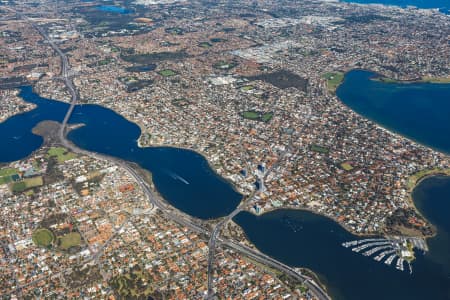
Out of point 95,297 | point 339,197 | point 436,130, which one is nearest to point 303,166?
point 339,197

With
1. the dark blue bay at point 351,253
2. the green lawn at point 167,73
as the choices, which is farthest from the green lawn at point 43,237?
the green lawn at point 167,73

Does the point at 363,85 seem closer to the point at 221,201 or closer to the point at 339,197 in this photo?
the point at 339,197

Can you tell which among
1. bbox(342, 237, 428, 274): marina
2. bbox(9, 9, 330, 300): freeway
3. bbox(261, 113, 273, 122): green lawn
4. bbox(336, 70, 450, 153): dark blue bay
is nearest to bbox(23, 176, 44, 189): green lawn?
bbox(9, 9, 330, 300): freeway

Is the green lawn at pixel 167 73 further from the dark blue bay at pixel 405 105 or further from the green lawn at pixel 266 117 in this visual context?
the dark blue bay at pixel 405 105

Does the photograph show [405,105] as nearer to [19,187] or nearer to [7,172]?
[19,187]

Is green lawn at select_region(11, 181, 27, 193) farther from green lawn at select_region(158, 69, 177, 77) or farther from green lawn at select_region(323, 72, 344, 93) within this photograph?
green lawn at select_region(323, 72, 344, 93)
